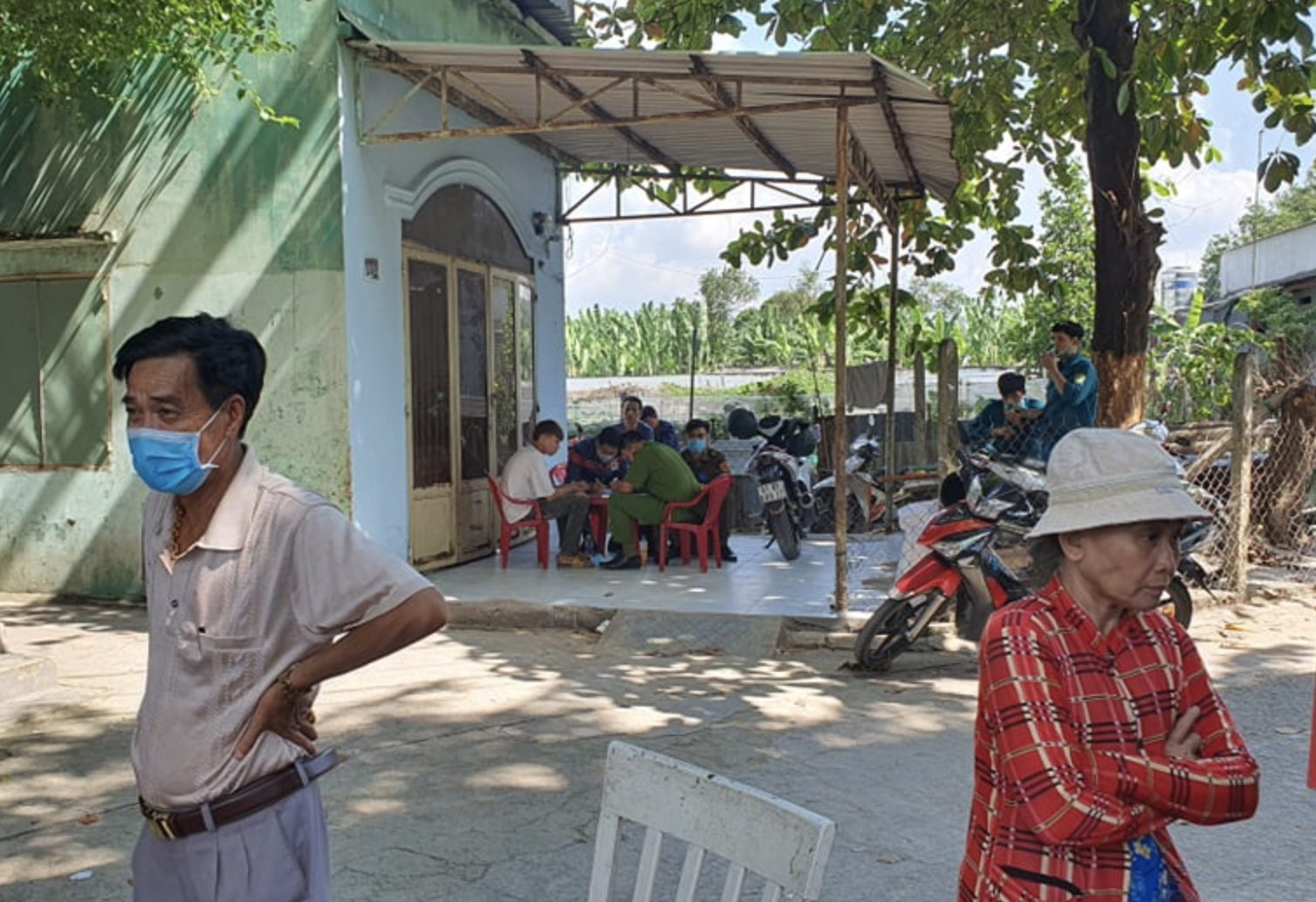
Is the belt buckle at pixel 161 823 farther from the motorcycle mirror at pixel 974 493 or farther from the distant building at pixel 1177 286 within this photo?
the distant building at pixel 1177 286

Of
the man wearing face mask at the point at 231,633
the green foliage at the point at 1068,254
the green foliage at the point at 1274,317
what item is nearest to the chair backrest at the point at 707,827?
the man wearing face mask at the point at 231,633

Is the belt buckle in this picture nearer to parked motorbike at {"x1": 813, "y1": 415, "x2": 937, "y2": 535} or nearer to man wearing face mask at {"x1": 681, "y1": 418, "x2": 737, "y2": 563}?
man wearing face mask at {"x1": 681, "y1": 418, "x2": 737, "y2": 563}

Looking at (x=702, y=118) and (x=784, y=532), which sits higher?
(x=702, y=118)

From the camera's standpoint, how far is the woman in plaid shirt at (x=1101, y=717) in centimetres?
178

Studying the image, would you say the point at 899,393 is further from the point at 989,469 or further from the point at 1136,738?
the point at 1136,738

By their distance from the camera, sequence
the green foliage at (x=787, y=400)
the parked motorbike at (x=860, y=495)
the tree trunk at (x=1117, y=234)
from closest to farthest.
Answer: the tree trunk at (x=1117, y=234)
the parked motorbike at (x=860, y=495)
the green foliage at (x=787, y=400)

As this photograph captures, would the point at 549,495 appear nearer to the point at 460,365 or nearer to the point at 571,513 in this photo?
the point at 571,513

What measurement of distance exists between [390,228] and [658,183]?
3583 mm

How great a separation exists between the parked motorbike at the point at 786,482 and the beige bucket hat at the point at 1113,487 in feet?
26.3

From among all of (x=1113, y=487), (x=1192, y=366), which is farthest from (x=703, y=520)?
(x=1192, y=366)

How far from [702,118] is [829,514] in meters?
5.59

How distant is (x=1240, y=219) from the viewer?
4859 cm

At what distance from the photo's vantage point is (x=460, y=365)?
33.4ft

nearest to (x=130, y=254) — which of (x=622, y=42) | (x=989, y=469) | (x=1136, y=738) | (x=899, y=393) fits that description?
(x=622, y=42)
